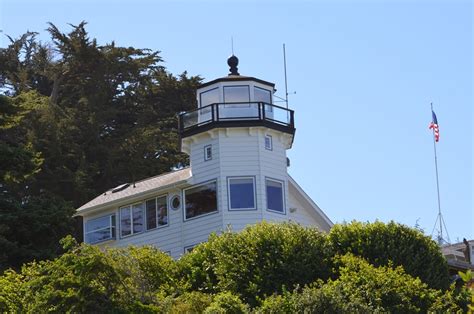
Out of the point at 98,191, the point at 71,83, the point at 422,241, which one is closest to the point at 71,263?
the point at 422,241

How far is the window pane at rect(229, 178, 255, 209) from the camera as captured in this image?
44.7 meters

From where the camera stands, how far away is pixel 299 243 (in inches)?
1351

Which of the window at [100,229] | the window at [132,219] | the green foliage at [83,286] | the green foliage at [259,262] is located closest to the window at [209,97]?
the window at [132,219]

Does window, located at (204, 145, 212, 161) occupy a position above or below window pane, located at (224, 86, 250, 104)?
below

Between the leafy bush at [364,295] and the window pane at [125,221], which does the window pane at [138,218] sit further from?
the leafy bush at [364,295]

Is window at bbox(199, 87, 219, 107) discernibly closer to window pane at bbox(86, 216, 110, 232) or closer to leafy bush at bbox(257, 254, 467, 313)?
window pane at bbox(86, 216, 110, 232)

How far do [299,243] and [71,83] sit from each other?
3097cm

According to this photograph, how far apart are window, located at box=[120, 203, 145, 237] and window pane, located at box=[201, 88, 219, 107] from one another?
197 inches

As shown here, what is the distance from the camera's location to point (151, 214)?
47.8 metres

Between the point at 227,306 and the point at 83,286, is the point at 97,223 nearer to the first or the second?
the point at 227,306

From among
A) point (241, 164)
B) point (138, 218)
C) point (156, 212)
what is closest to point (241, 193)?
point (241, 164)

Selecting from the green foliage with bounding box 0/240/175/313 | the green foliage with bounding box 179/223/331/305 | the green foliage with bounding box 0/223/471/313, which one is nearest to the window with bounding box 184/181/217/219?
the green foliage with bounding box 0/223/471/313

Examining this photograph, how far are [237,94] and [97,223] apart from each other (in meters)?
8.53

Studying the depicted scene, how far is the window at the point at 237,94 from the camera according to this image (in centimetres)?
4625
